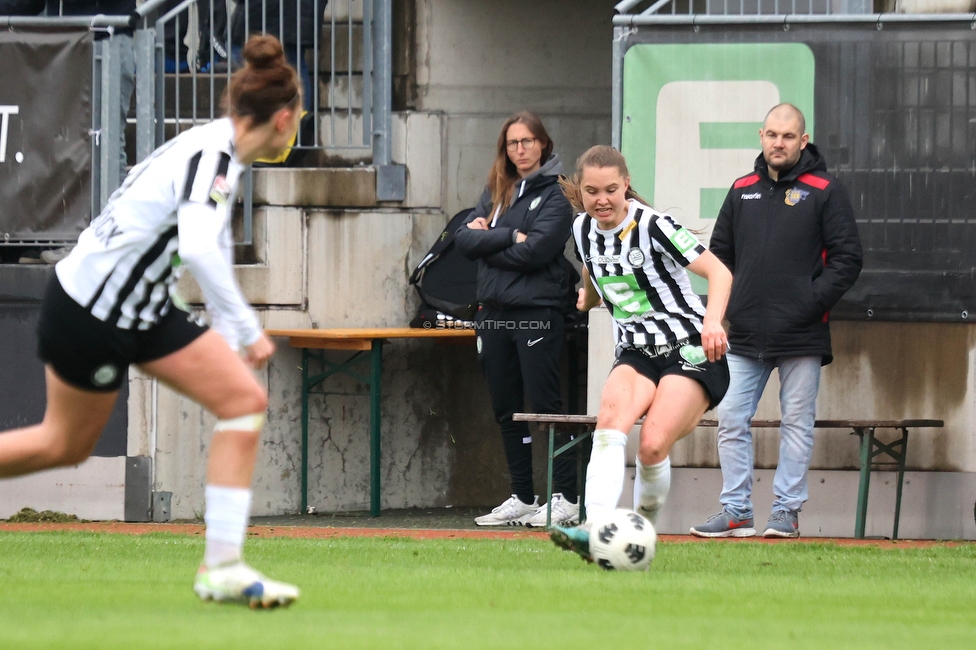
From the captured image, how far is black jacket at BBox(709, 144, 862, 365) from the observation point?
8.51m

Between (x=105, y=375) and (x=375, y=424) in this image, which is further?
(x=375, y=424)

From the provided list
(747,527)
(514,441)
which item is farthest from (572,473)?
(747,527)

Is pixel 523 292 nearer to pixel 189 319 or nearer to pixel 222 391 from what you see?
pixel 189 319

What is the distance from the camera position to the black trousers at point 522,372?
9.38 metres

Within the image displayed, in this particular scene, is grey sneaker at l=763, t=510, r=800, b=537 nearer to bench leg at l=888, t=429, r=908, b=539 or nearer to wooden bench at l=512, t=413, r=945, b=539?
wooden bench at l=512, t=413, r=945, b=539

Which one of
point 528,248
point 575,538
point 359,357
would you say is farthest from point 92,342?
point 359,357

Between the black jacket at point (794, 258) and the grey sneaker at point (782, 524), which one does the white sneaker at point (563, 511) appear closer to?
the grey sneaker at point (782, 524)

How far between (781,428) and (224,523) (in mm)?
4788

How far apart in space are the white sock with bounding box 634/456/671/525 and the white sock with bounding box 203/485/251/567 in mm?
2596

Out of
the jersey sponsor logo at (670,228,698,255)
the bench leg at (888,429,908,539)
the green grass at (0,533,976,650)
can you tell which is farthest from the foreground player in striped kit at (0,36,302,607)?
the bench leg at (888,429,908,539)

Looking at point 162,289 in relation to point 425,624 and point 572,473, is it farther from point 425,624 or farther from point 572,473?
point 572,473

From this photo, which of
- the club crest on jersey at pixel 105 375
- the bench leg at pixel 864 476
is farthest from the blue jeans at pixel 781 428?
the club crest on jersey at pixel 105 375

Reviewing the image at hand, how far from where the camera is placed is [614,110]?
372 inches

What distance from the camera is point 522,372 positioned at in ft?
31.0
